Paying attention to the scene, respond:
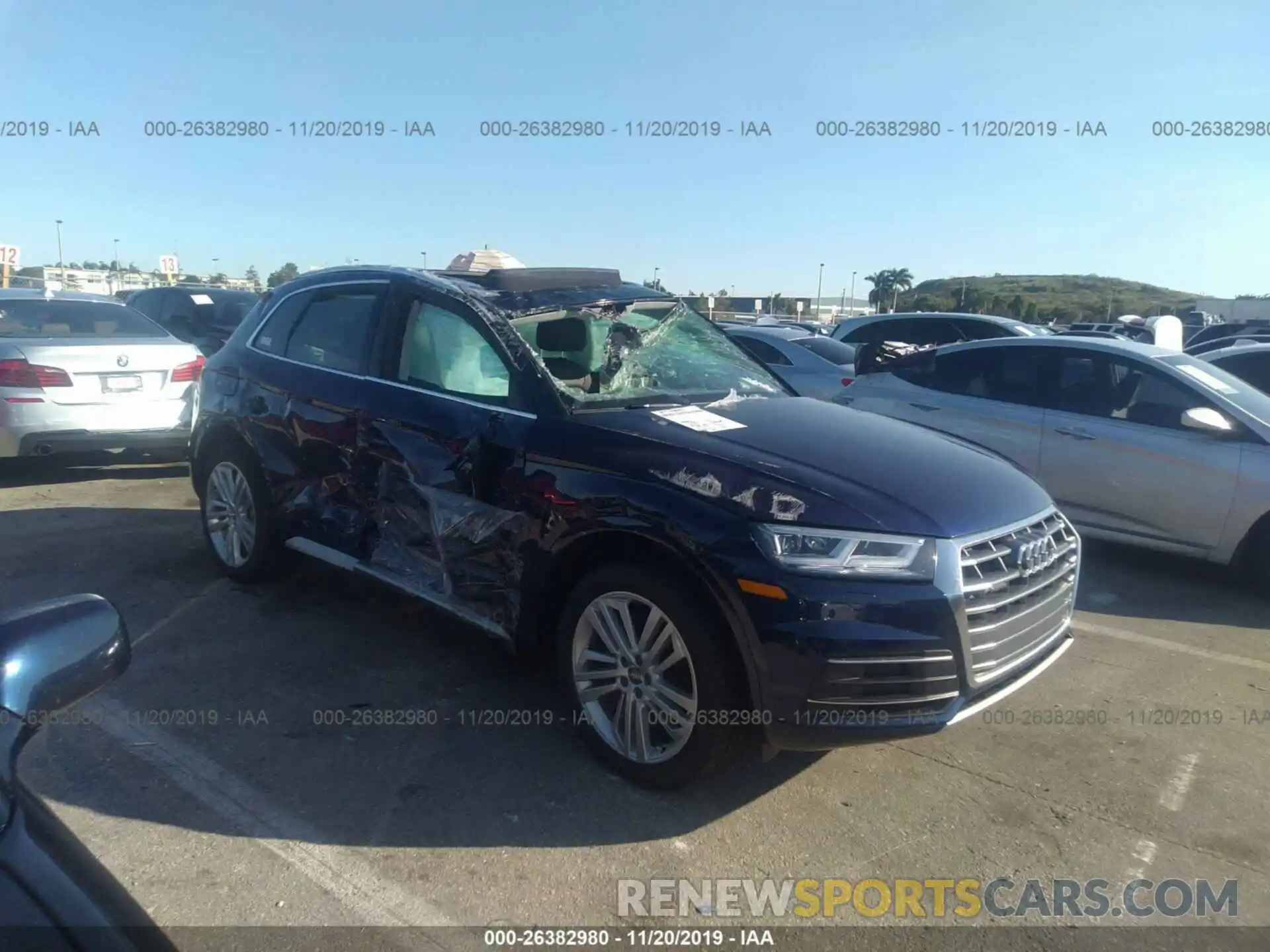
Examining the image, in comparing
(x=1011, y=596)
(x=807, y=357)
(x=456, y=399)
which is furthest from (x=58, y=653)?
(x=807, y=357)

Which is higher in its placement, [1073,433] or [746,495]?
[746,495]

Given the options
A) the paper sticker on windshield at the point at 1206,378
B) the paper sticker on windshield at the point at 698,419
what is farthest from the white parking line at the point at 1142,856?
the paper sticker on windshield at the point at 1206,378

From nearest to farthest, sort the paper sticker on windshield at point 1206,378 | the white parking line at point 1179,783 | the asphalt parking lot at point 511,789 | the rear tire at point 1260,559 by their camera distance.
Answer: the asphalt parking lot at point 511,789 → the white parking line at point 1179,783 → the rear tire at point 1260,559 → the paper sticker on windshield at point 1206,378

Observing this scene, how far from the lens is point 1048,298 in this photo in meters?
74.2

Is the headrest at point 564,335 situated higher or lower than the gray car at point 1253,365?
higher

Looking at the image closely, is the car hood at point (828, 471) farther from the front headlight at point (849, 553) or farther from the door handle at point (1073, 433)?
the door handle at point (1073, 433)

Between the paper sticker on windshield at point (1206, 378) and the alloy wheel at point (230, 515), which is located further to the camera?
the paper sticker on windshield at point (1206, 378)

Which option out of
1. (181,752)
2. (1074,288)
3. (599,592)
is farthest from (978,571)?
(1074,288)

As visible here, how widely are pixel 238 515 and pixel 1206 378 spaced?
6.00m

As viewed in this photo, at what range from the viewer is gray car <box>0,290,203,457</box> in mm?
7148

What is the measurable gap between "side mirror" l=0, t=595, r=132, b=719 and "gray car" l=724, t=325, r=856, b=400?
8563 millimetres

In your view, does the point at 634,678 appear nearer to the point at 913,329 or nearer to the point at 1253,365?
the point at 1253,365

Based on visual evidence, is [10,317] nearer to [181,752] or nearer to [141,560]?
[141,560]

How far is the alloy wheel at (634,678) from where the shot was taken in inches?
128
